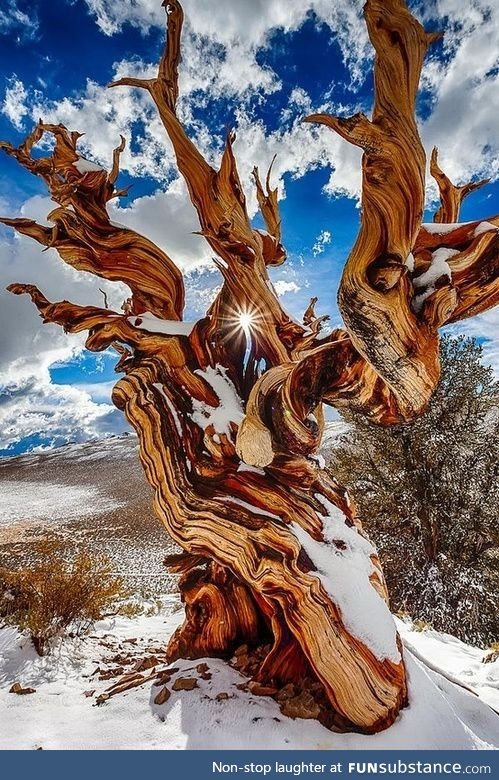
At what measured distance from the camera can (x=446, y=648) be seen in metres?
4.11

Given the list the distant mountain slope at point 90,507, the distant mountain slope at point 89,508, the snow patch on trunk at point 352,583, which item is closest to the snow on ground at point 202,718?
the snow patch on trunk at point 352,583

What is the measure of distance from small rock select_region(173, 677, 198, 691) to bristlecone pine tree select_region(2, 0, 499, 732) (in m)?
0.41

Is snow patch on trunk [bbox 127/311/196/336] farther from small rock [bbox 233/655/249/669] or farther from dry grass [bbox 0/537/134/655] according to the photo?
dry grass [bbox 0/537/134/655]

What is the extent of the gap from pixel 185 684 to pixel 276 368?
6.60ft

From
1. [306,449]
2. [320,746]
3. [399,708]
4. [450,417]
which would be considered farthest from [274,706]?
[450,417]

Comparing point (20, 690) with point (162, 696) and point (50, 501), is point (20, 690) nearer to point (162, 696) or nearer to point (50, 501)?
point (162, 696)

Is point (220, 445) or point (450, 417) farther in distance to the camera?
point (450, 417)

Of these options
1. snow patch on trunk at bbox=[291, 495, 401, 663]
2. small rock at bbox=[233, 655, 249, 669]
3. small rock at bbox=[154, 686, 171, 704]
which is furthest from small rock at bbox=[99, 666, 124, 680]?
snow patch on trunk at bbox=[291, 495, 401, 663]

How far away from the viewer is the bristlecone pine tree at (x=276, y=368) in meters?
1.90

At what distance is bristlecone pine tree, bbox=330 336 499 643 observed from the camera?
6762 mm

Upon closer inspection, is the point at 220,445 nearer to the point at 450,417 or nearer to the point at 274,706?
the point at 274,706

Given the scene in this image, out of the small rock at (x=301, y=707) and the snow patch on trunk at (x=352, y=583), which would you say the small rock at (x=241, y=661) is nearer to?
the small rock at (x=301, y=707)

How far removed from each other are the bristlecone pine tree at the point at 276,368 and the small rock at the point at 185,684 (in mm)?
410
